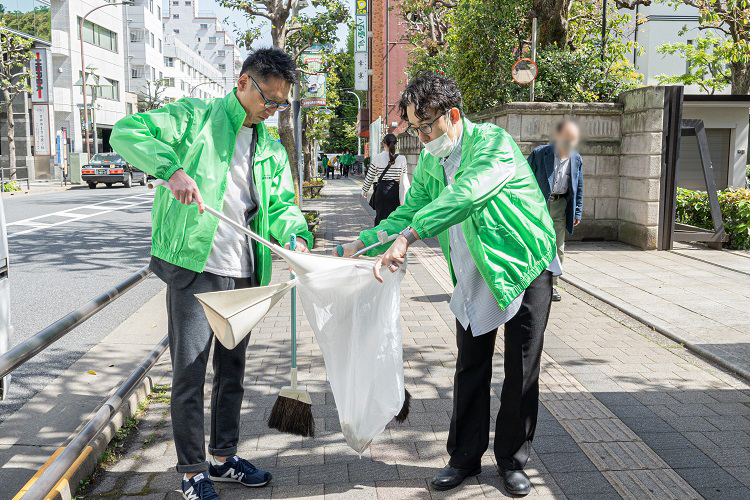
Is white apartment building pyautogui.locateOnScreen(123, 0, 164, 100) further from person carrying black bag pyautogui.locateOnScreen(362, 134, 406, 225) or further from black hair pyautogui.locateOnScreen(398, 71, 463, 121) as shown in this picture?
black hair pyautogui.locateOnScreen(398, 71, 463, 121)

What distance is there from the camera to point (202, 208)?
9.26 feet

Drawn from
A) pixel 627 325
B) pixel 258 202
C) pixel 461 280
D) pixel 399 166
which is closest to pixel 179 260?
pixel 258 202

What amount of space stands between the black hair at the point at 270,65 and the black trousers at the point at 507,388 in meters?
1.38

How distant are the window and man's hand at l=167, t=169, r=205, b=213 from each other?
5014 cm

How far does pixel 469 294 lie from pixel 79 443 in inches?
71.4

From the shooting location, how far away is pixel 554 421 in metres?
4.24

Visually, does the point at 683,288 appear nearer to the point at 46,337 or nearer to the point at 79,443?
the point at 79,443

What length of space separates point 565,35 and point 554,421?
35.4 ft

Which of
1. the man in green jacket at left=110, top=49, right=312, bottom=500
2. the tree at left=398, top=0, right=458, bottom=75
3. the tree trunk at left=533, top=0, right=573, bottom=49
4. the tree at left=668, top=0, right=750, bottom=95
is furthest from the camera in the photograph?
the tree at left=398, top=0, right=458, bottom=75

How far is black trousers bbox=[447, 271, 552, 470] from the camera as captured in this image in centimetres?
331

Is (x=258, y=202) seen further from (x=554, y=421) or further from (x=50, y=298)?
(x=50, y=298)

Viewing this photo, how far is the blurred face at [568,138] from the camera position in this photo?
3.38 meters

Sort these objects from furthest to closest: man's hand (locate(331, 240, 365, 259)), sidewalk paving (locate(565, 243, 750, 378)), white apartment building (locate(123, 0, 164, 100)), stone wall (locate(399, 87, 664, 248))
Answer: white apartment building (locate(123, 0, 164, 100))
stone wall (locate(399, 87, 664, 248))
sidewalk paving (locate(565, 243, 750, 378))
man's hand (locate(331, 240, 365, 259))

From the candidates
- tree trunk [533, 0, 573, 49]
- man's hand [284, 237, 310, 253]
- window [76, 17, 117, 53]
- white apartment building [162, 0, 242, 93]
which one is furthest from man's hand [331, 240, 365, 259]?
white apartment building [162, 0, 242, 93]
